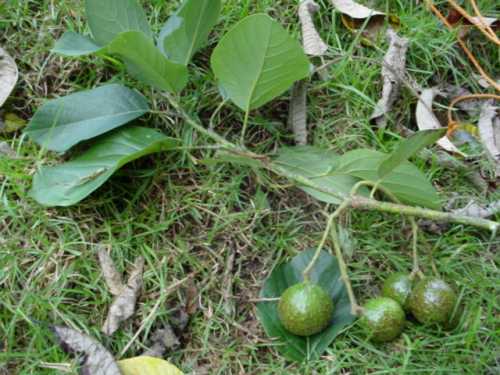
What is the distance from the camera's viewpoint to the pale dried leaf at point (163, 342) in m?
1.77

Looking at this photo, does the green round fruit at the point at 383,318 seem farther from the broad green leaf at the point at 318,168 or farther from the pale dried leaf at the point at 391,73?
the pale dried leaf at the point at 391,73

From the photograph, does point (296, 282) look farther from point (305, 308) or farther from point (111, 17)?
point (111, 17)

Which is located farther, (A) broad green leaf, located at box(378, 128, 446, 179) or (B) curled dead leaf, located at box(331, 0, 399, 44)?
(B) curled dead leaf, located at box(331, 0, 399, 44)

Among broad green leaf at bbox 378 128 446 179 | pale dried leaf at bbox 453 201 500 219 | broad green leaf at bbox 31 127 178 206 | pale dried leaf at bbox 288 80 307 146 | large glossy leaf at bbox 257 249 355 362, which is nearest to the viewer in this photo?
broad green leaf at bbox 378 128 446 179

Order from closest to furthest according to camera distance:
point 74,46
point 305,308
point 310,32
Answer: point 305,308 < point 74,46 < point 310,32

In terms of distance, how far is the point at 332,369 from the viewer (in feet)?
5.62

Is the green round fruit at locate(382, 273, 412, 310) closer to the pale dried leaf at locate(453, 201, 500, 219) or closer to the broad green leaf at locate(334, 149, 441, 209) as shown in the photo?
the broad green leaf at locate(334, 149, 441, 209)

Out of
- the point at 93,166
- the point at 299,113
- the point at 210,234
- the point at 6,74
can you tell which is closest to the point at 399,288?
the point at 210,234

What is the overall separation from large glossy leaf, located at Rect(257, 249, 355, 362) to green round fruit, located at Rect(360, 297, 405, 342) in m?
0.08

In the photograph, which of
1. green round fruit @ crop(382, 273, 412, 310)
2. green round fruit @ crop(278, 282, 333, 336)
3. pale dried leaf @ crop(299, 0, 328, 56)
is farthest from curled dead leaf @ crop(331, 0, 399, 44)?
green round fruit @ crop(278, 282, 333, 336)

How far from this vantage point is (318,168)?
1928 mm

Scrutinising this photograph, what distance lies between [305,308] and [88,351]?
645 mm

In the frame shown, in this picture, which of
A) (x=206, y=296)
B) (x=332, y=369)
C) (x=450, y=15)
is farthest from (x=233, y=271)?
(x=450, y=15)

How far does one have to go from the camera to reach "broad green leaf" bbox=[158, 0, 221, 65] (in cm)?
191
